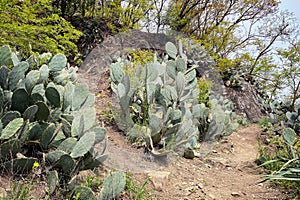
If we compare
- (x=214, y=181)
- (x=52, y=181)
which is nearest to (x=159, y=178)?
(x=214, y=181)

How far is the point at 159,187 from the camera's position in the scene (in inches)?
79.9

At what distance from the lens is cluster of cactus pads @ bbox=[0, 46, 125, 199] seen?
1575mm

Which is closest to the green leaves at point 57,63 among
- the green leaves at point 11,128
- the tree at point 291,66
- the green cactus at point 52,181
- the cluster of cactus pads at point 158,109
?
the cluster of cactus pads at point 158,109

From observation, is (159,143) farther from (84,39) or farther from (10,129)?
(84,39)

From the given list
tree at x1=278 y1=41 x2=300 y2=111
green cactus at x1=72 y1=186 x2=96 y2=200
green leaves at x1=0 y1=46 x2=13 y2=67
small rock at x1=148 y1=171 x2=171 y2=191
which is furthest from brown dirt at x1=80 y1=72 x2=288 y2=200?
tree at x1=278 y1=41 x2=300 y2=111

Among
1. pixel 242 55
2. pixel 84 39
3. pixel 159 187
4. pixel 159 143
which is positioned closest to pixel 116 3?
pixel 84 39

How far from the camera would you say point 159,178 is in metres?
2.12

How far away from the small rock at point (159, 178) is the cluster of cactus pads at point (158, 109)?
0.23 meters

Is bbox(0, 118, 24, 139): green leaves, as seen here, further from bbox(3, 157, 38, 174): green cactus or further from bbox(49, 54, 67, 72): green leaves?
bbox(49, 54, 67, 72): green leaves

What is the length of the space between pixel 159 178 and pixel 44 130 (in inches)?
35.8

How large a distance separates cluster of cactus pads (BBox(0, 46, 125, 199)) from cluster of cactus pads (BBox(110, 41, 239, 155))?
68 cm

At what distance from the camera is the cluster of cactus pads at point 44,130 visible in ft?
5.17

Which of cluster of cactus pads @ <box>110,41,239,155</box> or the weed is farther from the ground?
cluster of cactus pads @ <box>110,41,239,155</box>

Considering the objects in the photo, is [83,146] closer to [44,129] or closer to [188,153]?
[44,129]
